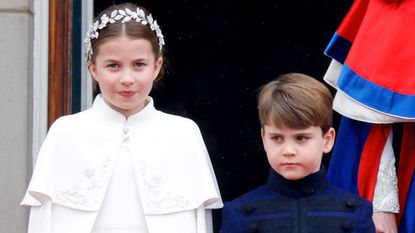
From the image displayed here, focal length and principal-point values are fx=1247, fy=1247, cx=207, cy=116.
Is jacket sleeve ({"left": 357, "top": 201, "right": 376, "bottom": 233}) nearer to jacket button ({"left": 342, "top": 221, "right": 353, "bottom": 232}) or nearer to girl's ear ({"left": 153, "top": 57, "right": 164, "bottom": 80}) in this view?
jacket button ({"left": 342, "top": 221, "right": 353, "bottom": 232})

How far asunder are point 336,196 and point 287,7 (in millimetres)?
2463

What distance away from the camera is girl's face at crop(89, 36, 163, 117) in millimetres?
4094

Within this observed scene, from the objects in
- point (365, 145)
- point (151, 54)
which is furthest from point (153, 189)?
point (365, 145)

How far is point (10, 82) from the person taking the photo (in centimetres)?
498

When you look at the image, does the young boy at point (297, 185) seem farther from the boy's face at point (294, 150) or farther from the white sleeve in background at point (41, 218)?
the white sleeve in background at point (41, 218)

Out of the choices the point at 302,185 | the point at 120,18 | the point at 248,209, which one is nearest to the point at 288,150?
the point at 302,185

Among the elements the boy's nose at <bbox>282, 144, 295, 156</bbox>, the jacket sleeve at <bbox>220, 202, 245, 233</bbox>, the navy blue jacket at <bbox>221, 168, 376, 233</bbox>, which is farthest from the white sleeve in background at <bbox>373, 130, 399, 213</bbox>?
the jacket sleeve at <bbox>220, 202, 245, 233</bbox>

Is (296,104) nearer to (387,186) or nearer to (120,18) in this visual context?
(387,186)

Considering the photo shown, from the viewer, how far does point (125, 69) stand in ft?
13.4

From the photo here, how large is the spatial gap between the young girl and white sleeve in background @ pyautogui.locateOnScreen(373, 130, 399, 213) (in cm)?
54

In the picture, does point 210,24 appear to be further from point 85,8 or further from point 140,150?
point 140,150

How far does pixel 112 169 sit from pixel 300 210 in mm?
650

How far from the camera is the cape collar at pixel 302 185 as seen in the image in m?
3.95

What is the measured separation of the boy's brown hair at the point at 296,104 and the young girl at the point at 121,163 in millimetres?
366
